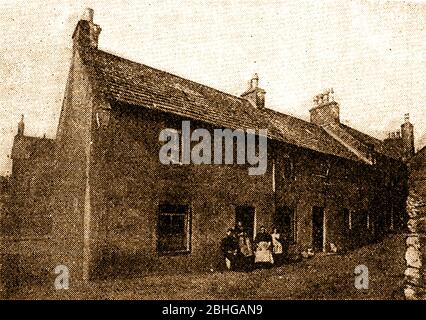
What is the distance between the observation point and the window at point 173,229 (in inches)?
465

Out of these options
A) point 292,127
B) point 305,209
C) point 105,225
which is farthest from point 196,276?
point 292,127

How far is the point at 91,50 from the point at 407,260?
11698 mm

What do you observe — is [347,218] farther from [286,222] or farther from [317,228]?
[286,222]

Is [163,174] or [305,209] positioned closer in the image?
[163,174]

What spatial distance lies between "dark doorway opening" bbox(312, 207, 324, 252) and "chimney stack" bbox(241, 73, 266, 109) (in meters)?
6.07

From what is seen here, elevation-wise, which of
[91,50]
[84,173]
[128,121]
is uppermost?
[91,50]

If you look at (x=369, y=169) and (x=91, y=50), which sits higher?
(x=91, y=50)

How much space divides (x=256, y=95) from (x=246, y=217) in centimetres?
747

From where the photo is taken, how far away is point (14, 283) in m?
11.4

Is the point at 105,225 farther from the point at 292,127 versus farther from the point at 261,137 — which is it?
the point at 292,127

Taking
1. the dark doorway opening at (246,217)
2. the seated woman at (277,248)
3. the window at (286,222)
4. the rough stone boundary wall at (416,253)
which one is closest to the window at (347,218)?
the window at (286,222)

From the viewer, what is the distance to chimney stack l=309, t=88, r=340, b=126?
2364cm

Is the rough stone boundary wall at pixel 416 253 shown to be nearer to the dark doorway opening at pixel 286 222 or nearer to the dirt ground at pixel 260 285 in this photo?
the dirt ground at pixel 260 285
